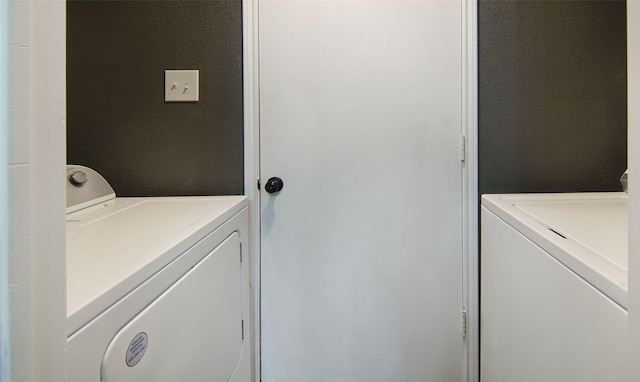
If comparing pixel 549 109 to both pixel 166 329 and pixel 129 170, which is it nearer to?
pixel 166 329

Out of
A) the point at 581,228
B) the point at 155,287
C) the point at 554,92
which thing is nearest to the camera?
the point at 155,287

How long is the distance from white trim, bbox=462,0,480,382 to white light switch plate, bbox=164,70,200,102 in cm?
105

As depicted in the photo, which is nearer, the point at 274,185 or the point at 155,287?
the point at 155,287

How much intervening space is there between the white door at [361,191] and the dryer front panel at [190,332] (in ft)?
0.96

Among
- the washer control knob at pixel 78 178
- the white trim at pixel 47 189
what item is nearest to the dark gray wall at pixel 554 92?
the white trim at pixel 47 189

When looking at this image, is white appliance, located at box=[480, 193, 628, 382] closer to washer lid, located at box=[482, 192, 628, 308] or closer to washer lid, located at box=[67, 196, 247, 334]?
washer lid, located at box=[482, 192, 628, 308]

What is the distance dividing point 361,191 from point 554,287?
720 mm

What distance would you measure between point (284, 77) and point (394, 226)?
0.73 metres

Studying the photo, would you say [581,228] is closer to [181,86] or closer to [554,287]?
[554,287]

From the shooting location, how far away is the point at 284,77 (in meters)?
1.31

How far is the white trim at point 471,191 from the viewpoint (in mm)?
1288

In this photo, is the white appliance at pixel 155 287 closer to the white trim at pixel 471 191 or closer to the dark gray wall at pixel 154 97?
the dark gray wall at pixel 154 97

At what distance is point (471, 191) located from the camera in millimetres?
1313

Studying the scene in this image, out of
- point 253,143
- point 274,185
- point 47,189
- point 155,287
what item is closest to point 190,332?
point 155,287
